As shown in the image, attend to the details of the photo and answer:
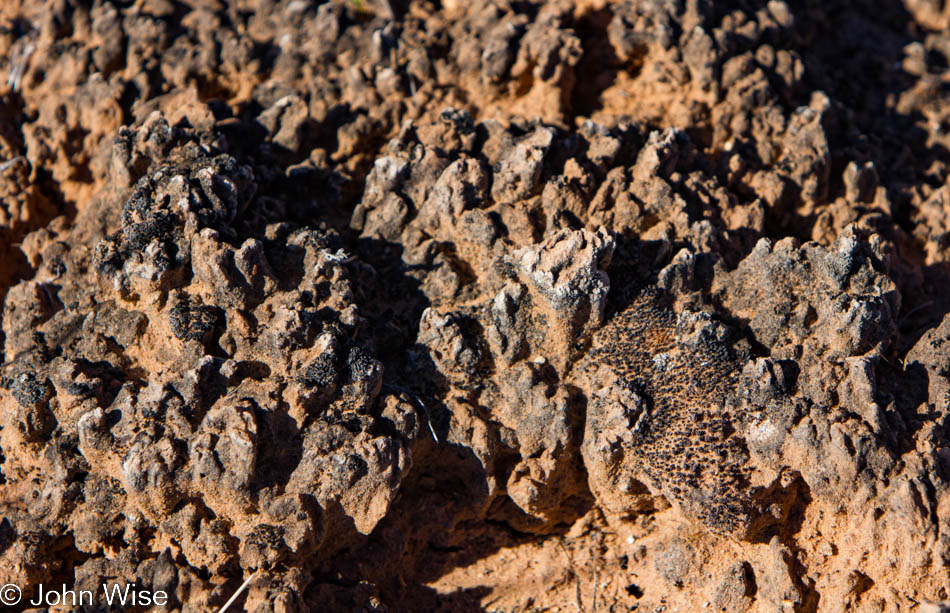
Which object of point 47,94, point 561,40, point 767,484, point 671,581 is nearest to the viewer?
point 767,484

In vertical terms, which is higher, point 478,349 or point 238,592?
point 478,349

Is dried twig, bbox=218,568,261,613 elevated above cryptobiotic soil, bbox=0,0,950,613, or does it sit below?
below

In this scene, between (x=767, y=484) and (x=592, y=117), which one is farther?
(x=592, y=117)

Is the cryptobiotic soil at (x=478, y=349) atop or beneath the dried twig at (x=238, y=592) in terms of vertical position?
atop

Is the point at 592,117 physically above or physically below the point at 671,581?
above

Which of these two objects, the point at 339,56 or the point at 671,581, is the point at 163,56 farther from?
the point at 671,581

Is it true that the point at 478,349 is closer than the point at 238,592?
No

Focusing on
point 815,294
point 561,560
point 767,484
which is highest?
point 815,294

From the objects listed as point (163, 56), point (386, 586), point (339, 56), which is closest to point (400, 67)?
point (339, 56)
